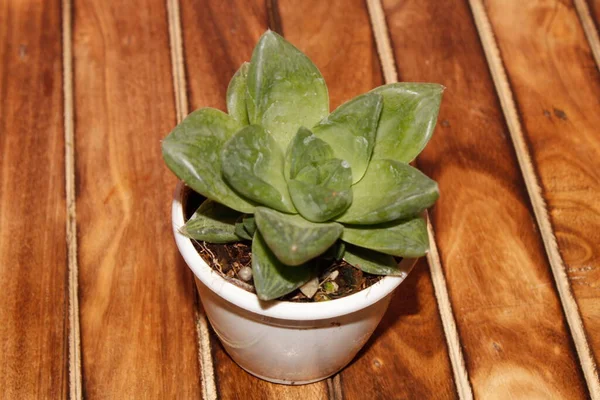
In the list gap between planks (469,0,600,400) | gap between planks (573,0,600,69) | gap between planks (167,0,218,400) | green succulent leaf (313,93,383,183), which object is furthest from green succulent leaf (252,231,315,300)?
gap between planks (573,0,600,69)

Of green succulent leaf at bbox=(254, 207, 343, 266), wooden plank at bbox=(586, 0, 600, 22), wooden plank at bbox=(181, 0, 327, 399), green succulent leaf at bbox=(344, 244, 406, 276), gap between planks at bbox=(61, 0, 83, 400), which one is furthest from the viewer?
wooden plank at bbox=(586, 0, 600, 22)

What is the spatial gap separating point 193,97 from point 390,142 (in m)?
0.47

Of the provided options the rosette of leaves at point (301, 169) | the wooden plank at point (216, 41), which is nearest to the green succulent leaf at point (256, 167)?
the rosette of leaves at point (301, 169)

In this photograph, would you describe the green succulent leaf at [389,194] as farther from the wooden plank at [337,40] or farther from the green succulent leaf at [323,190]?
the wooden plank at [337,40]

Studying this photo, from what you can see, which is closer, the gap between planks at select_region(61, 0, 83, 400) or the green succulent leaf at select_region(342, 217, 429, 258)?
the green succulent leaf at select_region(342, 217, 429, 258)

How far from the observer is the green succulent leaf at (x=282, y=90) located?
0.71 m

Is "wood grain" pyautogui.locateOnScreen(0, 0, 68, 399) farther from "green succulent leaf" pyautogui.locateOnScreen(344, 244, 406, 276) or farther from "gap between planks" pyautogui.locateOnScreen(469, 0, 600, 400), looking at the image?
"gap between planks" pyautogui.locateOnScreen(469, 0, 600, 400)

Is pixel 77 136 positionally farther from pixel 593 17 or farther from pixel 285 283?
pixel 593 17

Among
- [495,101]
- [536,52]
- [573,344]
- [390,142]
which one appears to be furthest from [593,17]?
[390,142]

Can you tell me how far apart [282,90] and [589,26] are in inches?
28.4

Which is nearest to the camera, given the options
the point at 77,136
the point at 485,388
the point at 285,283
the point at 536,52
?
the point at 285,283

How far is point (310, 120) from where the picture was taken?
74cm

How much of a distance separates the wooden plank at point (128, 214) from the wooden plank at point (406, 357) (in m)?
0.20

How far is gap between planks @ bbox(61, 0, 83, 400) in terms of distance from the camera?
0.91 m
